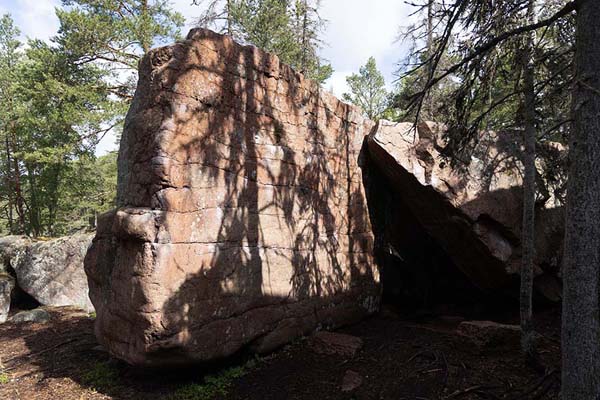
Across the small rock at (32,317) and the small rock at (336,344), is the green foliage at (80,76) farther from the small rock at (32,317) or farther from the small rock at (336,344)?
the small rock at (336,344)

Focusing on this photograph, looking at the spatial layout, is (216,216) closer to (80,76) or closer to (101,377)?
(101,377)

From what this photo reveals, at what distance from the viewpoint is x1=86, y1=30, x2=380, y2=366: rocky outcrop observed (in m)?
4.67

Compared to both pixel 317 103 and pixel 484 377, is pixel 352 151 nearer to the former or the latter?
pixel 317 103

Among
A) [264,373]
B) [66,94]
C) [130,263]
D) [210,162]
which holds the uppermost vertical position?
[66,94]

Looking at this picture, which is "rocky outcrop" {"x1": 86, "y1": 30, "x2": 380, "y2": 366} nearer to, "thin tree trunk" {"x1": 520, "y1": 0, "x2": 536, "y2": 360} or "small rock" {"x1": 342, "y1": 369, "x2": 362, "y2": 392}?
"small rock" {"x1": 342, "y1": 369, "x2": 362, "y2": 392}

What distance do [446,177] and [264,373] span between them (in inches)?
170

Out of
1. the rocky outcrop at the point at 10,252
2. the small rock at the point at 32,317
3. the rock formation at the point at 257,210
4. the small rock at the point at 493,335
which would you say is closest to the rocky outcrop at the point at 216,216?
the rock formation at the point at 257,210

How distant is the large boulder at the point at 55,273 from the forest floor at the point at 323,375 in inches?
138

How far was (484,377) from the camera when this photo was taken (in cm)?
480

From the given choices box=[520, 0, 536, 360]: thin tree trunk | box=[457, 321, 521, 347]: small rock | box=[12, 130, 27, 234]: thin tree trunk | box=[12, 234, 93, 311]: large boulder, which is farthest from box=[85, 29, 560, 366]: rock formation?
box=[12, 130, 27, 234]: thin tree trunk

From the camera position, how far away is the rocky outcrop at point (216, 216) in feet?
15.3

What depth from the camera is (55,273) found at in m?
10.0

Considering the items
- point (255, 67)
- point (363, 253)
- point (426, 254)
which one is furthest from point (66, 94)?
point (426, 254)

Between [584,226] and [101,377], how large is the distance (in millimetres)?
5769
